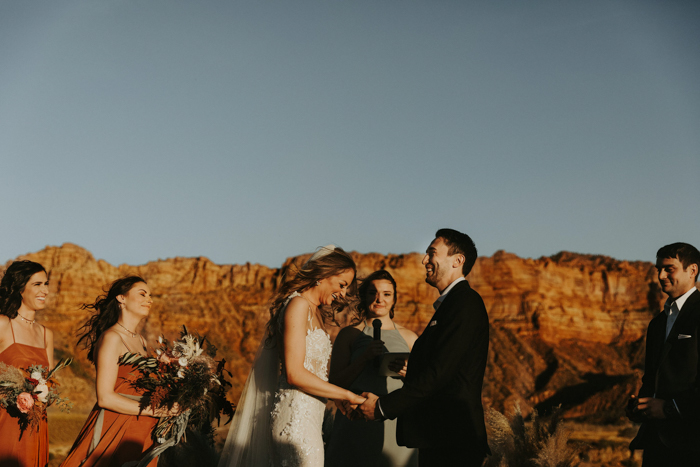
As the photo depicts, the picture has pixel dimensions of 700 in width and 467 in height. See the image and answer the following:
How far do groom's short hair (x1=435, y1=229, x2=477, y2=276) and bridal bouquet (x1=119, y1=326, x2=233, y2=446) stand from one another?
169 centimetres

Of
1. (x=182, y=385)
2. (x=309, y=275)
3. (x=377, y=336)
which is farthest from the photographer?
(x=377, y=336)

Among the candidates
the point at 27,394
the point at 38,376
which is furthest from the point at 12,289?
the point at 27,394

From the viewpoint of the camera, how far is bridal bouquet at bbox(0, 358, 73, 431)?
4.52 meters

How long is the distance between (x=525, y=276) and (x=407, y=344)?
67367 mm

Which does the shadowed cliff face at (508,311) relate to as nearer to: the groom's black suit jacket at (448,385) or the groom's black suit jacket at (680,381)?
the groom's black suit jacket at (680,381)

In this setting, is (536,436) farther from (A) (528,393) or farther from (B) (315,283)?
(A) (528,393)

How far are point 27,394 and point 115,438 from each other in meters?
0.73

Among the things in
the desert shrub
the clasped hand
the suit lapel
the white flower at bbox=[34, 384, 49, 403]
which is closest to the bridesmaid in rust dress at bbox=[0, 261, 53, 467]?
the white flower at bbox=[34, 384, 49, 403]

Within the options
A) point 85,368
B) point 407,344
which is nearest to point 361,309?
point 407,344

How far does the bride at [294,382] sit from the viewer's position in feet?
13.1

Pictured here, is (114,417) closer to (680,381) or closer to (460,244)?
(460,244)

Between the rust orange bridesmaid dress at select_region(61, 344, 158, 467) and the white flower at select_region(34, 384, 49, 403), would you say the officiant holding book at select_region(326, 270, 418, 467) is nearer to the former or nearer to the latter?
the rust orange bridesmaid dress at select_region(61, 344, 158, 467)

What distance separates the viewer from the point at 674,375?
3998mm

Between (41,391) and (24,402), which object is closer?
(24,402)
